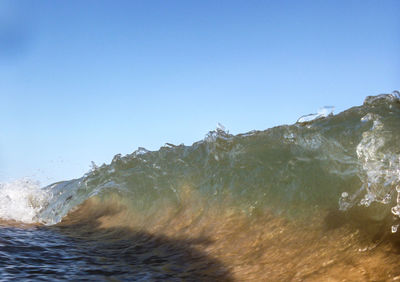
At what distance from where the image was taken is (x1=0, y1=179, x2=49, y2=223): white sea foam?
21.2ft

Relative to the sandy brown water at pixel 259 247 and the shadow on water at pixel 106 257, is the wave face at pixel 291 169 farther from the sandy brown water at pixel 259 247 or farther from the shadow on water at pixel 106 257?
the shadow on water at pixel 106 257

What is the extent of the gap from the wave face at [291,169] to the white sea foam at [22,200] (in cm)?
75

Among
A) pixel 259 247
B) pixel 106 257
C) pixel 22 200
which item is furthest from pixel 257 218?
pixel 22 200

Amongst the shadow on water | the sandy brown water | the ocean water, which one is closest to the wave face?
the ocean water

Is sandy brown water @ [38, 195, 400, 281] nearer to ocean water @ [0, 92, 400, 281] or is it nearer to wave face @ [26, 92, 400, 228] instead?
ocean water @ [0, 92, 400, 281]

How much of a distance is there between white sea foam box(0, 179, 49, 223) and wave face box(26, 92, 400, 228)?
0.75m

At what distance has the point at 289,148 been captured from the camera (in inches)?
160

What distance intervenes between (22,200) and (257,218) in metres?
5.56

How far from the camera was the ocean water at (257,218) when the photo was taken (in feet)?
8.27

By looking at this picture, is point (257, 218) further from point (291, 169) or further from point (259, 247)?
point (291, 169)

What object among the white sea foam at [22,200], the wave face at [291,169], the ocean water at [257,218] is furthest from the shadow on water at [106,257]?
the white sea foam at [22,200]

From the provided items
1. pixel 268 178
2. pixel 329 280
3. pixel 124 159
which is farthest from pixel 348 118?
pixel 124 159

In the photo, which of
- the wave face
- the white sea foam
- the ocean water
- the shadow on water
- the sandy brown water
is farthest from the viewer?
the white sea foam

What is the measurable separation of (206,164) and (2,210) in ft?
13.5
